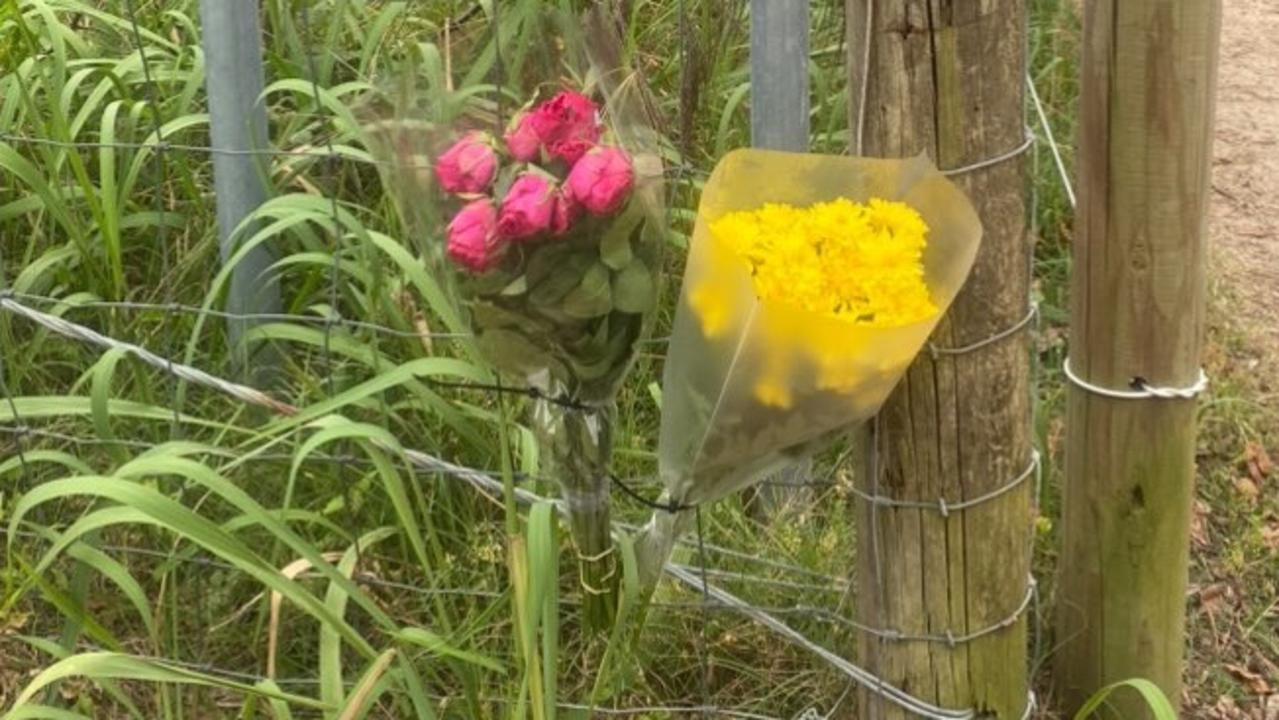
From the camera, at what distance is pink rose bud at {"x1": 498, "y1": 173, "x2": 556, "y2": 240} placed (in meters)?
1.94

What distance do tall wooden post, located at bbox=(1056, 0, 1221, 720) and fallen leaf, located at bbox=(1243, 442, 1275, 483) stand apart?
870mm

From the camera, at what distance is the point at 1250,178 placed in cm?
460

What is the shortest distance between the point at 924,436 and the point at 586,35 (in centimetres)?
60

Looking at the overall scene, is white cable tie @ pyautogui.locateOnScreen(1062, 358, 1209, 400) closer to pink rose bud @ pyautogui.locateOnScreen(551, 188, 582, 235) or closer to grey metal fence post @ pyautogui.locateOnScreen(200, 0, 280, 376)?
pink rose bud @ pyautogui.locateOnScreen(551, 188, 582, 235)

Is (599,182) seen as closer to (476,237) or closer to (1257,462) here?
(476,237)

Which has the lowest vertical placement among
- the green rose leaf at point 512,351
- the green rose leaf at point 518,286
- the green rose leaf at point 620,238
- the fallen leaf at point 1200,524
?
the fallen leaf at point 1200,524

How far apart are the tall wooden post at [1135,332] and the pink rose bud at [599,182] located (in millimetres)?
722

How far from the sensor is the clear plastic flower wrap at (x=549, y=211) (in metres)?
1.97

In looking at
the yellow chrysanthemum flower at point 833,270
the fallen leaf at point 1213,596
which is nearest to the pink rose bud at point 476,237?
the yellow chrysanthemum flower at point 833,270

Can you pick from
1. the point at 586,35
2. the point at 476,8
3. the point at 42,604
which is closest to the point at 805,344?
the point at 586,35

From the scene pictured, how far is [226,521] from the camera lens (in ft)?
9.59

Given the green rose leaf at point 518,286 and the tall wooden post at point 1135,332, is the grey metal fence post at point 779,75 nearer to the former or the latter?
the tall wooden post at point 1135,332

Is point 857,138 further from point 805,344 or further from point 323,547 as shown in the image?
point 323,547

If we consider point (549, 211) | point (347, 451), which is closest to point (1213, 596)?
point (347, 451)
